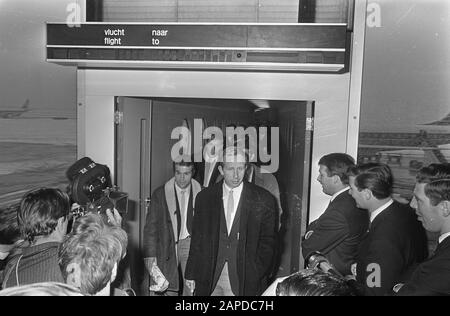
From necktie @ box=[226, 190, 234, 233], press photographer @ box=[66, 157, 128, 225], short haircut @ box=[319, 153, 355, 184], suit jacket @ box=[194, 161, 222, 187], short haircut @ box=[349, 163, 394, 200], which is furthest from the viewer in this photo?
suit jacket @ box=[194, 161, 222, 187]

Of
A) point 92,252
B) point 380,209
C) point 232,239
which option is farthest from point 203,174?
point 92,252

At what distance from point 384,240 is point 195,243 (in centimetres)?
115

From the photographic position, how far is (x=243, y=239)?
2408mm

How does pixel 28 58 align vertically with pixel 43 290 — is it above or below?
above

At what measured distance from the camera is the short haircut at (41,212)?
1.47 meters

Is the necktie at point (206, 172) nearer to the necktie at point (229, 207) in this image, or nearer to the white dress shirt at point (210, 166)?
the white dress shirt at point (210, 166)

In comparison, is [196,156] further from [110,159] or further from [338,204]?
[338,204]

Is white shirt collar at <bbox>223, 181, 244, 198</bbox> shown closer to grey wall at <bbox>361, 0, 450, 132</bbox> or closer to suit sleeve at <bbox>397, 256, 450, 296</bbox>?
grey wall at <bbox>361, 0, 450, 132</bbox>

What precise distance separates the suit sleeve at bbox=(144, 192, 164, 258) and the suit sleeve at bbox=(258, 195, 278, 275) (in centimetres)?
73

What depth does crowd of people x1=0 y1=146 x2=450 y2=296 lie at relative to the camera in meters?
1.23

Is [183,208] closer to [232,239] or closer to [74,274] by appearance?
[232,239]

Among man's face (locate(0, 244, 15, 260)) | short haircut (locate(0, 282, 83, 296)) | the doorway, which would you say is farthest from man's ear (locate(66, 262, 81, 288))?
the doorway

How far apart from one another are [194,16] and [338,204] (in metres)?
1.36

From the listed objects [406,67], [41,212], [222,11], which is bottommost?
[41,212]
